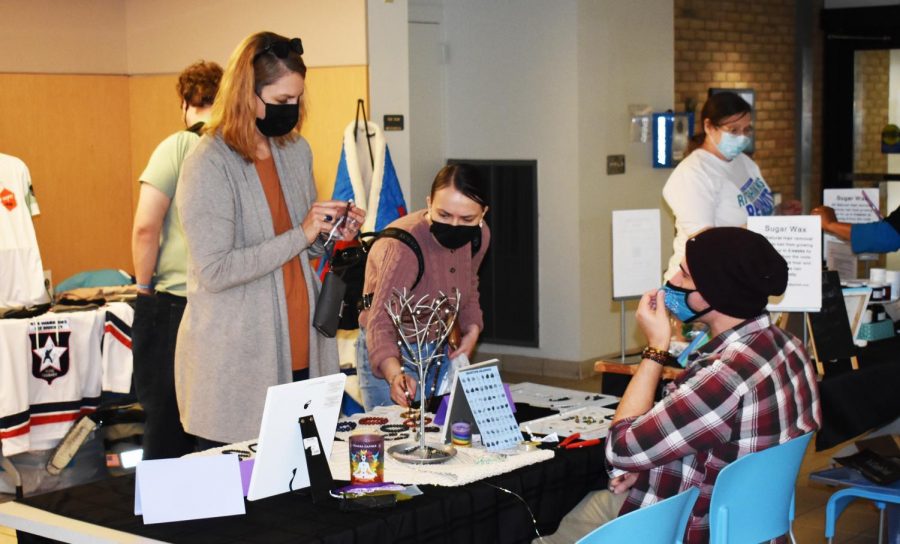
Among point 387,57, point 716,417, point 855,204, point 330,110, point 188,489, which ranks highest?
point 387,57

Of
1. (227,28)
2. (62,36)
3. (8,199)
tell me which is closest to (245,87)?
(8,199)

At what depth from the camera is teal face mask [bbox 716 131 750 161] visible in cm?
483

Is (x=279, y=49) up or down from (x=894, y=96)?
down

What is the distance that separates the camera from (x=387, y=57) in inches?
262

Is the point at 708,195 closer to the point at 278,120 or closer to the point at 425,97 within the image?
the point at 278,120

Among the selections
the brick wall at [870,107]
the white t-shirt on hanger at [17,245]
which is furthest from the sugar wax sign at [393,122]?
the brick wall at [870,107]

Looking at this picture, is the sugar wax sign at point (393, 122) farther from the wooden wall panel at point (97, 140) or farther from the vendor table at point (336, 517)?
the vendor table at point (336, 517)

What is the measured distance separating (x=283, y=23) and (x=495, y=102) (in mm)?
1559

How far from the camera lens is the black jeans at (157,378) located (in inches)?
168

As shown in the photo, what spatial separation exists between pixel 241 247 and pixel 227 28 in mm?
4212

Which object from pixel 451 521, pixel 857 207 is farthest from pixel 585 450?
pixel 857 207

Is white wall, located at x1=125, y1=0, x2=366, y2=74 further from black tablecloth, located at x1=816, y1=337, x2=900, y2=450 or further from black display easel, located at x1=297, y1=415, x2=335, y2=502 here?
black display easel, located at x1=297, y1=415, x2=335, y2=502

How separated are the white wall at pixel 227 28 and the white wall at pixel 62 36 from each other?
130 millimetres

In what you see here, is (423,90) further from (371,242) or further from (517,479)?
(517,479)
